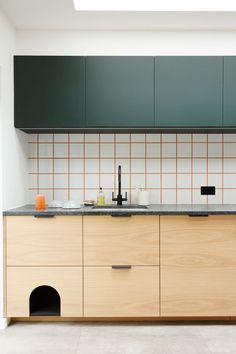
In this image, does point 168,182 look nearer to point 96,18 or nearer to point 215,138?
point 215,138

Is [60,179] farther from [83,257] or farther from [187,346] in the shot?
[187,346]

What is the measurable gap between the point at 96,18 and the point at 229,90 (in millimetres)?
1178

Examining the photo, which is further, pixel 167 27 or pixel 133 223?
pixel 167 27

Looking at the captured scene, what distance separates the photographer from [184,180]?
2.95 m

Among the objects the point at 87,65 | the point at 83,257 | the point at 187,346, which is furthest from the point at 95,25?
the point at 187,346

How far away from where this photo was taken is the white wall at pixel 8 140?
2.40 metres

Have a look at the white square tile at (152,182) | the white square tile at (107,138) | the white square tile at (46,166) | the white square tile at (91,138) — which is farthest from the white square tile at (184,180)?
the white square tile at (46,166)

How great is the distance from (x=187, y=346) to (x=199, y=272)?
50cm

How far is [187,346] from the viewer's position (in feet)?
7.14

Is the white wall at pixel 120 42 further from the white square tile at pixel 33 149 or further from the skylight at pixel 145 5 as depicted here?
the white square tile at pixel 33 149

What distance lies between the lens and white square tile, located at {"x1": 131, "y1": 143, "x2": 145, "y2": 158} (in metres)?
2.95

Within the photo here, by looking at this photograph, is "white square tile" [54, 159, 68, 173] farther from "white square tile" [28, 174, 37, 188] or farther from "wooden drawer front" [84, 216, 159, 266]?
"wooden drawer front" [84, 216, 159, 266]

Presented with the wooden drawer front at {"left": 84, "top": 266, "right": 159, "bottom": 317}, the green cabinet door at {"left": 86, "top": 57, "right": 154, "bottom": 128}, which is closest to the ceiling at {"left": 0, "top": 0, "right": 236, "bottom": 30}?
the green cabinet door at {"left": 86, "top": 57, "right": 154, "bottom": 128}

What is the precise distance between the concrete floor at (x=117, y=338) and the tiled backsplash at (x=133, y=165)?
1040 millimetres
